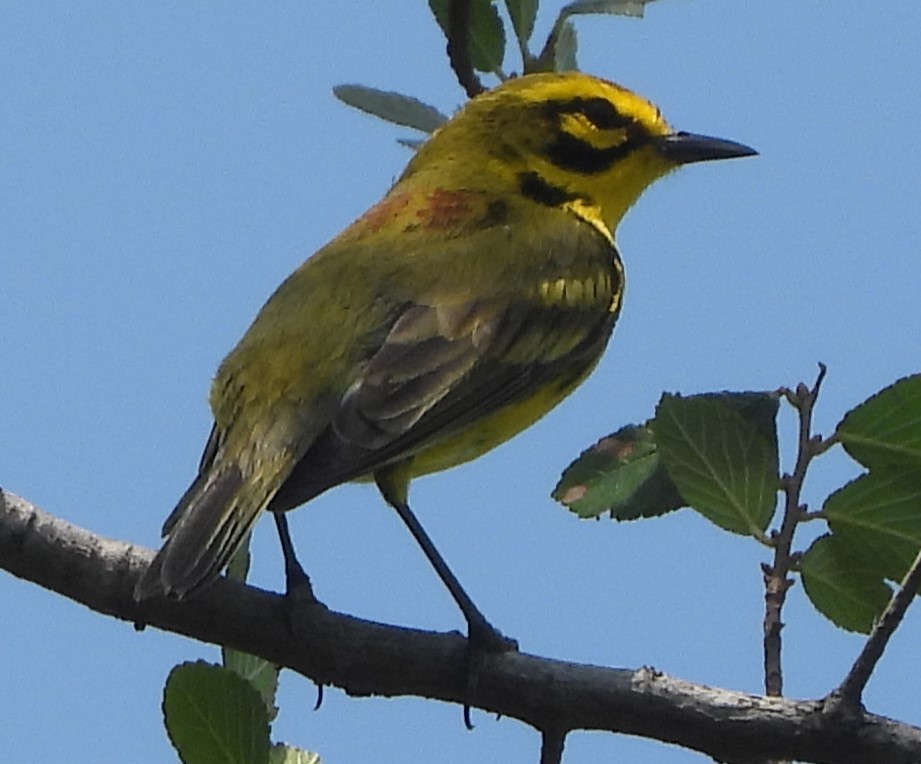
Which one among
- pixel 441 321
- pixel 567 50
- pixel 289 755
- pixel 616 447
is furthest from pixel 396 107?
pixel 289 755

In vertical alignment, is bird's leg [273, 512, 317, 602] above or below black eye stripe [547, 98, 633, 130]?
below

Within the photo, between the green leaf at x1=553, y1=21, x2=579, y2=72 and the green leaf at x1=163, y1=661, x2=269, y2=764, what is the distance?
194cm

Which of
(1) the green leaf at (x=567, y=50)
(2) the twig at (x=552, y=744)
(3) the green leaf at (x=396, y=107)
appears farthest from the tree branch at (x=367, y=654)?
(1) the green leaf at (x=567, y=50)

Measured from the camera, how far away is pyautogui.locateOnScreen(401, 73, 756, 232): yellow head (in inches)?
204

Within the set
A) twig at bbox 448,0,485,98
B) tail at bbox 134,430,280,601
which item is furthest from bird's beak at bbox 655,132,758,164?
tail at bbox 134,430,280,601

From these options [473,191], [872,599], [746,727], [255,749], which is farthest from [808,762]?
[473,191]

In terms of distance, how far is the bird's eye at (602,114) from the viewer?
5234mm

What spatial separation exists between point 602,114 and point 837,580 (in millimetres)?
2692

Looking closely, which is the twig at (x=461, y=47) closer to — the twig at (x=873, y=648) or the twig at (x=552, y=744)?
the twig at (x=552, y=744)

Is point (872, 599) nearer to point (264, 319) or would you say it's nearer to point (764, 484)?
point (764, 484)

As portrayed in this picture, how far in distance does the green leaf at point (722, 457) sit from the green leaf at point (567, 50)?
1.28 metres

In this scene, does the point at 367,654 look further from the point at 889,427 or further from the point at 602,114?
the point at 602,114

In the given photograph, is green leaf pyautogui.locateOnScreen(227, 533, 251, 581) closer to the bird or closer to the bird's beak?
the bird

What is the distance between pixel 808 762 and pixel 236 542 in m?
1.20
